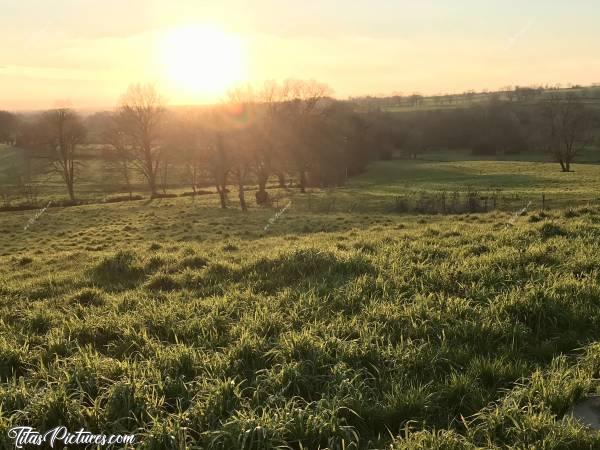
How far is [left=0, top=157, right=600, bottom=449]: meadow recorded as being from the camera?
4.36 m

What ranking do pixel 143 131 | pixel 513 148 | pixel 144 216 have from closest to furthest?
pixel 144 216 < pixel 143 131 < pixel 513 148

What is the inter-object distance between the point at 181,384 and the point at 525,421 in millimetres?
3427

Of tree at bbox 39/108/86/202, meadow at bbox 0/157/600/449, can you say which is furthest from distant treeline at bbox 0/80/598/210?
meadow at bbox 0/157/600/449

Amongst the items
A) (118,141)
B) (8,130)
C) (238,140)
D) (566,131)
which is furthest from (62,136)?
(566,131)

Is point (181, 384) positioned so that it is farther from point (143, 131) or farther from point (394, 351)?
point (143, 131)

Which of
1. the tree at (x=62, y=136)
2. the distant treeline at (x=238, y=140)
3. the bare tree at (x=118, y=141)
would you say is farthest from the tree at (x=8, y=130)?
the tree at (x=62, y=136)

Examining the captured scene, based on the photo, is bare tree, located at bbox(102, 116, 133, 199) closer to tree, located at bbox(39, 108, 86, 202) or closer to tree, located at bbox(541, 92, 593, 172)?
tree, located at bbox(39, 108, 86, 202)

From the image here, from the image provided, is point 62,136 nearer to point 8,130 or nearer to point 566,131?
point 8,130

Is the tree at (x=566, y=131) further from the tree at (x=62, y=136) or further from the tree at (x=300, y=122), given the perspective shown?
the tree at (x=62, y=136)

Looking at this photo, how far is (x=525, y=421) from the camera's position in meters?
4.24

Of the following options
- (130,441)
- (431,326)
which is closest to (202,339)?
(130,441)

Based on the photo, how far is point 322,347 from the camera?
570cm

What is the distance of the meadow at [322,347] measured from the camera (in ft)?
14.3

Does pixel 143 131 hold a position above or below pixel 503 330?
above
